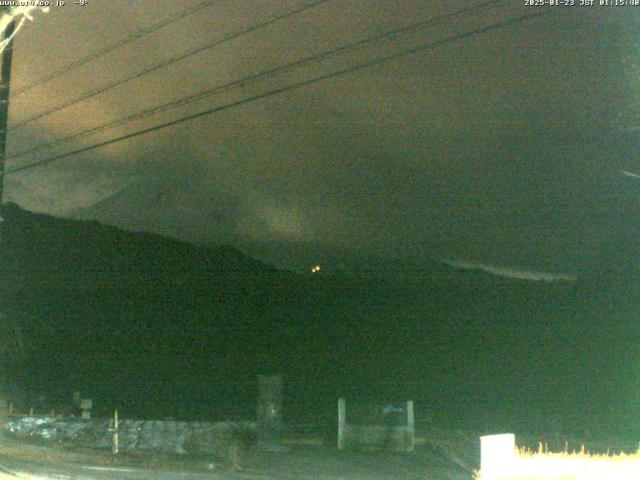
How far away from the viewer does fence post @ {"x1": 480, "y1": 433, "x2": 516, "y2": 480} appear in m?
12.4

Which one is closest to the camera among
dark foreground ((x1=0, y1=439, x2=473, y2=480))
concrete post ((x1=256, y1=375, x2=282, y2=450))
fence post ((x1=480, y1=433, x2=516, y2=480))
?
fence post ((x1=480, y1=433, x2=516, y2=480))

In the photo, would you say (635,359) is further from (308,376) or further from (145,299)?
(145,299)

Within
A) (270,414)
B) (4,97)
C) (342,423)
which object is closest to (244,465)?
(342,423)

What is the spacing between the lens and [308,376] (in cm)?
5172

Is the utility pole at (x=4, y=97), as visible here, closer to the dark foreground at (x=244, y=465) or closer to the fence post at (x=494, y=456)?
the dark foreground at (x=244, y=465)

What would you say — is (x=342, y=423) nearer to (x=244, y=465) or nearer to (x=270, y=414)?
(x=270, y=414)

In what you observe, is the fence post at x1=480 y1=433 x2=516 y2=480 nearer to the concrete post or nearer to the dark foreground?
the dark foreground

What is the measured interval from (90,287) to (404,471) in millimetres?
56661

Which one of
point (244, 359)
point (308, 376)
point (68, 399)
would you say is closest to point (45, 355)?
point (68, 399)

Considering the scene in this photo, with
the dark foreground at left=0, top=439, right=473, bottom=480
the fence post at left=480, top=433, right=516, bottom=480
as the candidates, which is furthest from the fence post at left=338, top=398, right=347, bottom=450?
the fence post at left=480, top=433, right=516, bottom=480

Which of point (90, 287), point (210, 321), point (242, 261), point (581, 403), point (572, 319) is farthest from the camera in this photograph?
point (242, 261)

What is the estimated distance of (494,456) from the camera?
1256 centimetres

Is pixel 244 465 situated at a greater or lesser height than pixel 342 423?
lesser

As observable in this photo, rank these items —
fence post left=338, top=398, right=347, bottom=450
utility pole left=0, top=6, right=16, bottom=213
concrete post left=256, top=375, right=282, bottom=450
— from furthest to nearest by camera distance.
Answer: concrete post left=256, top=375, right=282, bottom=450 → fence post left=338, top=398, right=347, bottom=450 → utility pole left=0, top=6, right=16, bottom=213
